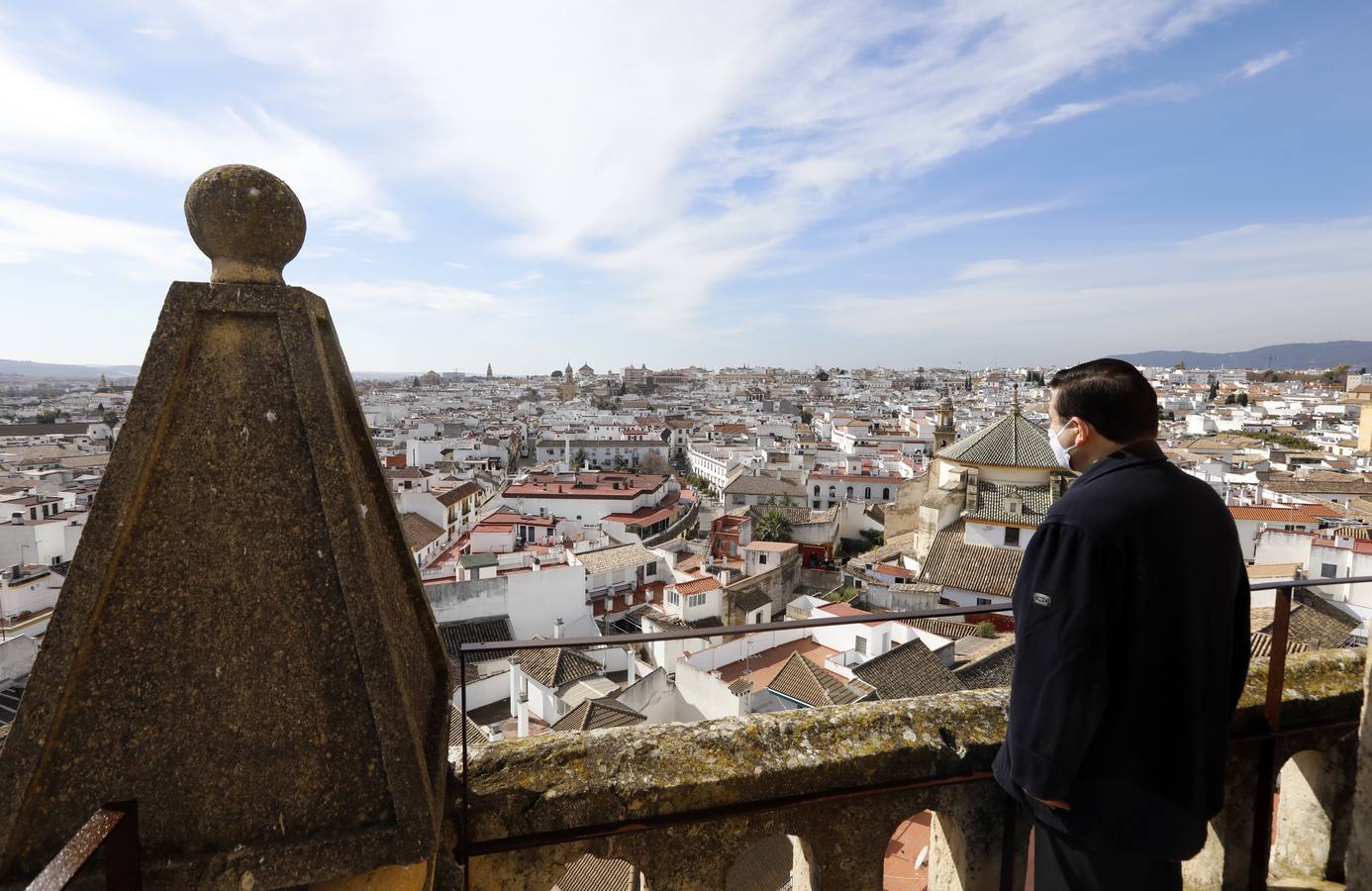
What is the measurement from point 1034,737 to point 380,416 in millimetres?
106559

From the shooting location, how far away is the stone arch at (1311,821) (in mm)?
2885

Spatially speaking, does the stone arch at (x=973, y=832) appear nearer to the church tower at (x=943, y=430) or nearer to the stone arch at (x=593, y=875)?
the stone arch at (x=593, y=875)

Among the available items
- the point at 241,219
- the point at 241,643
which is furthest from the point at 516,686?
the point at 241,219

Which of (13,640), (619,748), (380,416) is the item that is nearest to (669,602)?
(13,640)

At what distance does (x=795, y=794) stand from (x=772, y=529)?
1325 inches

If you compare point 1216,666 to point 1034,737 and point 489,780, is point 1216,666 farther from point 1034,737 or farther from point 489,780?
point 489,780

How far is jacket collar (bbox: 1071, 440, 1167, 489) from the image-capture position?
1.87 m

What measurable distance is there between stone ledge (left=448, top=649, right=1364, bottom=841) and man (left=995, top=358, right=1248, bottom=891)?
561mm

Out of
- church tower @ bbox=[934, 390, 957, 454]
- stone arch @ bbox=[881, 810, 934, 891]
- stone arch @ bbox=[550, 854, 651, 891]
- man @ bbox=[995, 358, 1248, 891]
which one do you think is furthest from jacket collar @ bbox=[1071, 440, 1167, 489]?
church tower @ bbox=[934, 390, 957, 454]

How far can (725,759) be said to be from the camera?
7.77 feet

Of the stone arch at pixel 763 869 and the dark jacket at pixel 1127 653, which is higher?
the dark jacket at pixel 1127 653

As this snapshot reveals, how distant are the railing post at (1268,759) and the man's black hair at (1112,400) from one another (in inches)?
50.1

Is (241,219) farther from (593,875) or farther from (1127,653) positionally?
(593,875)

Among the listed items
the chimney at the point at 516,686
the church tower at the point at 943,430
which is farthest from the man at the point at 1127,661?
the church tower at the point at 943,430
